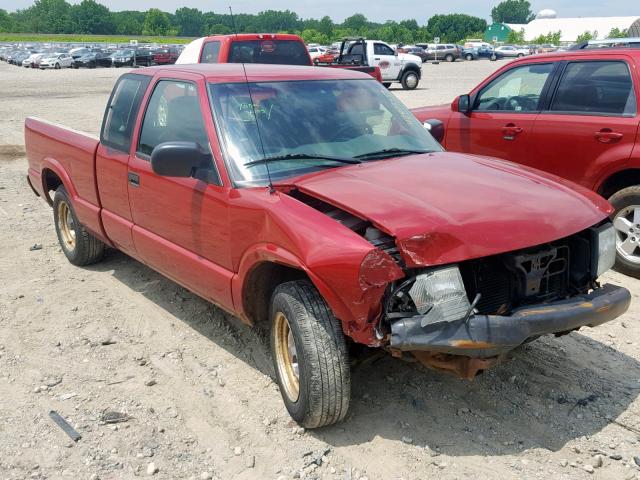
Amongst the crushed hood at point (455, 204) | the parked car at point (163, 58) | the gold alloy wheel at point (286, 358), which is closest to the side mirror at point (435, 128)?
the crushed hood at point (455, 204)

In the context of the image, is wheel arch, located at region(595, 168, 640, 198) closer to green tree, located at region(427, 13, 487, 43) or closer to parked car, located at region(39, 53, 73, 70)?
parked car, located at region(39, 53, 73, 70)

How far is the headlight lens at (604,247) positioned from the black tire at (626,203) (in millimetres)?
2132

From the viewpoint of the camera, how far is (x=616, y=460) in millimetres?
3250

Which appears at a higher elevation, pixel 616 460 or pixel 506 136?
pixel 506 136

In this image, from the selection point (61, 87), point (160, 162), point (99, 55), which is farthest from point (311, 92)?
point (99, 55)

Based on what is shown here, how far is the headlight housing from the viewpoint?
11.7ft

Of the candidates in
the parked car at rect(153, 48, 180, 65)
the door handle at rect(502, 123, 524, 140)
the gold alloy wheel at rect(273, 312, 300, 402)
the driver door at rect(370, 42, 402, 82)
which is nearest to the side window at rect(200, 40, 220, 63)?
the door handle at rect(502, 123, 524, 140)

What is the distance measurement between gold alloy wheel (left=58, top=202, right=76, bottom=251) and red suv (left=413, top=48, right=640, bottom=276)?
4.08 metres

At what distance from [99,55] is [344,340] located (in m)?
53.2

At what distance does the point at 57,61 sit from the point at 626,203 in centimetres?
5117

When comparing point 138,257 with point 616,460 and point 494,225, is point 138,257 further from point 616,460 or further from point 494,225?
point 616,460

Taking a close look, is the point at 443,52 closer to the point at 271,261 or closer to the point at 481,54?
the point at 481,54

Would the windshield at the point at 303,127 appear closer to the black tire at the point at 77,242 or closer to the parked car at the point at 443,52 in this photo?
the black tire at the point at 77,242

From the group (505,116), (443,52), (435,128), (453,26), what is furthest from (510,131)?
(453,26)
